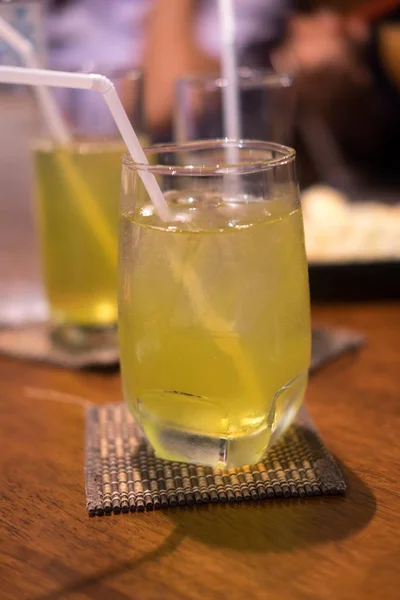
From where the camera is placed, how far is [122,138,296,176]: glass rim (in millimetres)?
691

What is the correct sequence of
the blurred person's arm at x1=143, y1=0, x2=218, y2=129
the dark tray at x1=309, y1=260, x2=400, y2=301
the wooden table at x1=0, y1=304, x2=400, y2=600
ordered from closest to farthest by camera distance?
the wooden table at x1=0, y1=304, x2=400, y2=600 → the dark tray at x1=309, y1=260, x2=400, y2=301 → the blurred person's arm at x1=143, y1=0, x2=218, y2=129

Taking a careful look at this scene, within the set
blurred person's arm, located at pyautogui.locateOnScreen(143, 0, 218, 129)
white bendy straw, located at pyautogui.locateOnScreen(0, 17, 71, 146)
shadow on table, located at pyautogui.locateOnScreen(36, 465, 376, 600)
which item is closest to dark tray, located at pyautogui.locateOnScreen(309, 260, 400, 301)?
white bendy straw, located at pyautogui.locateOnScreen(0, 17, 71, 146)

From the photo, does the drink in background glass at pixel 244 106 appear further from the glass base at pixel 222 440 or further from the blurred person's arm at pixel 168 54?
the blurred person's arm at pixel 168 54

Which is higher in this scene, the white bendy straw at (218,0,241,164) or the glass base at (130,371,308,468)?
the white bendy straw at (218,0,241,164)

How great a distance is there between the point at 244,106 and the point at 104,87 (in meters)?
0.51

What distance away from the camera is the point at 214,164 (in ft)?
2.51

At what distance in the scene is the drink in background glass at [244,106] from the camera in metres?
1.15

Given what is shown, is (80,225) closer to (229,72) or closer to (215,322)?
(229,72)

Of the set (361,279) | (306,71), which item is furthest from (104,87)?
(306,71)

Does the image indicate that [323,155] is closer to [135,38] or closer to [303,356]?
[135,38]

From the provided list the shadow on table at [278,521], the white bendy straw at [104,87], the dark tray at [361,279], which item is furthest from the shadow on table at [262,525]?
the dark tray at [361,279]

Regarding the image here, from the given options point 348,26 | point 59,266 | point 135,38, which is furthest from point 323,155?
point 59,266

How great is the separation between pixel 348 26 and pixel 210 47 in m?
0.35

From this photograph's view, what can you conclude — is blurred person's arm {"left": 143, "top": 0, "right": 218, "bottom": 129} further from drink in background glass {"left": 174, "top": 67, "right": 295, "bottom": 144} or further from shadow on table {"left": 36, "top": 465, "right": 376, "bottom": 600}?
shadow on table {"left": 36, "top": 465, "right": 376, "bottom": 600}
